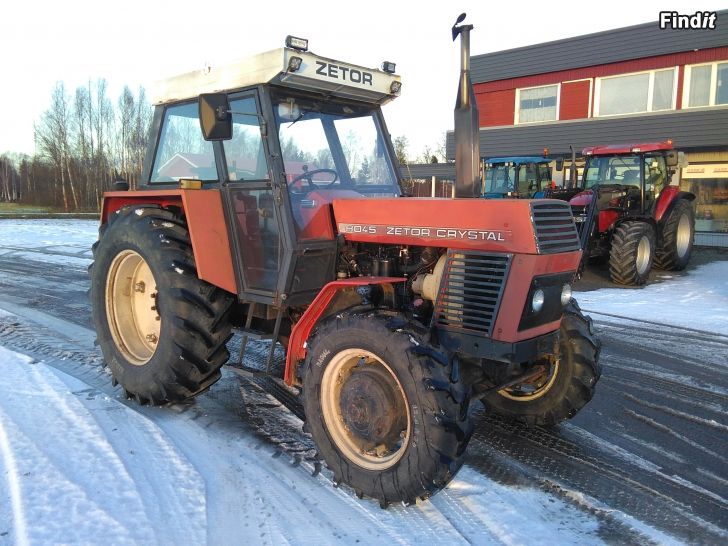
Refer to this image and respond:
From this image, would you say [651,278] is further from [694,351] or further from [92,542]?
[92,542]

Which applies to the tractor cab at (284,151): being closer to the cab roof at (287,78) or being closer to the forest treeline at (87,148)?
the cab roof at (287,78)

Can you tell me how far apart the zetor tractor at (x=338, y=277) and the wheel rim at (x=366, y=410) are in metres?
0.01

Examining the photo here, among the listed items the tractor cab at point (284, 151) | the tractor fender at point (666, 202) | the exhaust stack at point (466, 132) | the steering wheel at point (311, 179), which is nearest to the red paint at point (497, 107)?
the tractor fender at point (666, 202)

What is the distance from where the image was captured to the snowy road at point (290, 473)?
2.62m

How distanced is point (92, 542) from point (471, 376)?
2.00 metres

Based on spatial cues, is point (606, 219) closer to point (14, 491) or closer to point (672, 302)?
point (672, 302)

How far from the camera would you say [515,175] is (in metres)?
14.5

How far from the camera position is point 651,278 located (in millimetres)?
10930

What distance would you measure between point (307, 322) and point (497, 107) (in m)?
18.4

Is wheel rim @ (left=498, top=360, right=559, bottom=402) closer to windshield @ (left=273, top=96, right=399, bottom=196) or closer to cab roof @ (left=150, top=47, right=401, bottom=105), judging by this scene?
windshield @ (left=273, top=96, right=399, bottom=196)

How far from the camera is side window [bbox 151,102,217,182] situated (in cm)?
402

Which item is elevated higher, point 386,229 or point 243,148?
point 243,148

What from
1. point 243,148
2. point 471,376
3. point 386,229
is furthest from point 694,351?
point 243,148

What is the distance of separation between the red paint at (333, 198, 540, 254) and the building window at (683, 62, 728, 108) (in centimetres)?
1586
